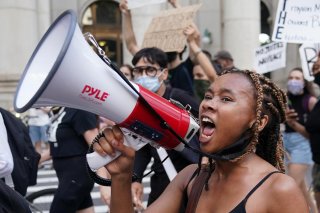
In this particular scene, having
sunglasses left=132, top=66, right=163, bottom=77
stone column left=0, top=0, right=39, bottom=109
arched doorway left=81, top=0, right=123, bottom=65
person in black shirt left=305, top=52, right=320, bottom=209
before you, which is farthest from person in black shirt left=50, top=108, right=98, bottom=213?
arched doorway left=81, top=0, right=123, bottom=65

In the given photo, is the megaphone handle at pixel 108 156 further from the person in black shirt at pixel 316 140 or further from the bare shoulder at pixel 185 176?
the person in black shirt at pixel 316 140

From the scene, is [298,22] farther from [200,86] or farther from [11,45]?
[11,45]

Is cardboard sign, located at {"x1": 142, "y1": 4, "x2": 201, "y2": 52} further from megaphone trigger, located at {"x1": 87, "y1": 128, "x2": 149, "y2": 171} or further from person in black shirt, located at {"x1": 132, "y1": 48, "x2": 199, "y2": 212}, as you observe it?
megaphone trigger, located at {"x1": 87, "y1": 128, "x2": 149, "y2": 171}

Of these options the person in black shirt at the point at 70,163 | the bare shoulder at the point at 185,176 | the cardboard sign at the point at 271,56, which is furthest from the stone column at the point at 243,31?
the bare shoulder at the point at 185,176

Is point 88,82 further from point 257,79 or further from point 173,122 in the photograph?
point 257,79

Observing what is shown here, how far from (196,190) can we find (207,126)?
1.06ft

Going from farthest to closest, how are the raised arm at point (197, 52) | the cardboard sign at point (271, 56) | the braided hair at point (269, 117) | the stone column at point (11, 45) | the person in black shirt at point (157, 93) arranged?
the stone column at point (11, 45) → the cardboard sign at point (271, 56) → the raised arm at point (197, 52) → the person in black shirt at point (157, 93) → the braided hair at point (269, 117)

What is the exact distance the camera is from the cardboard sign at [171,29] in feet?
15.8

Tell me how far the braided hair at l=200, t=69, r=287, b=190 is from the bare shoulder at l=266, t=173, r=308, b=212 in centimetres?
18

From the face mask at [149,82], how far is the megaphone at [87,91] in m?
1.65

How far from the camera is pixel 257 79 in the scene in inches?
77.9

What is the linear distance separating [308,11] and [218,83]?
10.7 ft

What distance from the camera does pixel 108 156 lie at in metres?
1.89

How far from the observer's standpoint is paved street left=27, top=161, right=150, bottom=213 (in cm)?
652
